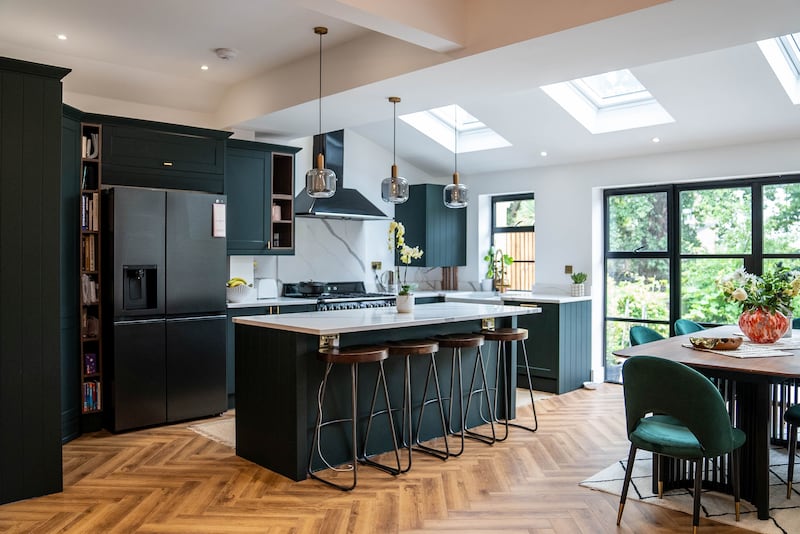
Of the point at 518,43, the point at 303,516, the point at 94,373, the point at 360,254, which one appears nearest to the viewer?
the point at 303,516

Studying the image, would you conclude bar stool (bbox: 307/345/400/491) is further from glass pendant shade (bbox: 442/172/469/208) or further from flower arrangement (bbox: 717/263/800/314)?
flower arrangement (bbox: 717/263/800/314)

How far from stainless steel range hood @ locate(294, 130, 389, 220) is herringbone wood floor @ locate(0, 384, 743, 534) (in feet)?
8.24

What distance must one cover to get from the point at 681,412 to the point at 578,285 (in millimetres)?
3668

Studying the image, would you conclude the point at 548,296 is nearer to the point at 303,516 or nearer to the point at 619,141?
the point at 619,141

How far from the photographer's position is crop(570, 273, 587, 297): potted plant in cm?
639

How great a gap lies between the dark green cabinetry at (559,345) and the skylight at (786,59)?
2.57m

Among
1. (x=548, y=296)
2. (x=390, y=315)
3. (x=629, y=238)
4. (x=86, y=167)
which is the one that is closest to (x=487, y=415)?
(x=390, y=315)

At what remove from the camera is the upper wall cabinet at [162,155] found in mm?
4828

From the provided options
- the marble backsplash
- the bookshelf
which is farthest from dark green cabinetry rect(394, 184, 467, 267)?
the bookshelf

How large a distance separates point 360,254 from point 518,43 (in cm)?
400

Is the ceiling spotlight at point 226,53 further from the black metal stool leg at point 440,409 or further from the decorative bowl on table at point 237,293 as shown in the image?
the black metal stool leg at point 440,409

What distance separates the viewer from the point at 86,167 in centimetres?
484

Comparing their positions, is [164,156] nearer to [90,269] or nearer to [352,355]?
[90,269]

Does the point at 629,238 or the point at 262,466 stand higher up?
the point at 629,238
